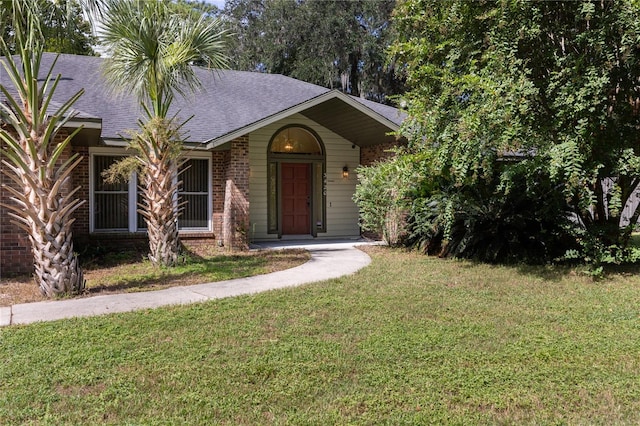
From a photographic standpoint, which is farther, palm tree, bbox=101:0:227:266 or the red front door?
the red front door

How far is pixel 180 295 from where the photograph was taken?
665 centimetres

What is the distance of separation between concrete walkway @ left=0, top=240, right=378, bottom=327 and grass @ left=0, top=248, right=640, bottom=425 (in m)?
0.43

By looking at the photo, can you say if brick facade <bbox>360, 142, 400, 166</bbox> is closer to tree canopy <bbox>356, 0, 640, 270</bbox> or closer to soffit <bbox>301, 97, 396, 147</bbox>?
soffit <bbox>301, 97, 396, 147</bbox>

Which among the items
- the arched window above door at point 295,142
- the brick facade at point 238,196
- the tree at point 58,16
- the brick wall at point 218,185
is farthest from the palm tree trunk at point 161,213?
the arched window above door at point 295,142

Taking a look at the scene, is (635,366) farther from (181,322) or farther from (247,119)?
(247,119)

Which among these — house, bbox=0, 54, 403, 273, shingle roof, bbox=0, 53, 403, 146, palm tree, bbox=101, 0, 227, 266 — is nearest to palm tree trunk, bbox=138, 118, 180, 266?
palm tree, bbox=101, 0, 227, 266

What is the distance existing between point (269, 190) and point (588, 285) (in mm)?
8420

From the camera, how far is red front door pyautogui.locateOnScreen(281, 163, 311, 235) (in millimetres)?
13797

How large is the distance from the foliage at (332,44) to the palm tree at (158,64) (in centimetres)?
1889

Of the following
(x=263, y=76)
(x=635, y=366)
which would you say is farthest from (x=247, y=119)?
(x=635, y=366)

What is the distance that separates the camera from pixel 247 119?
495 inches

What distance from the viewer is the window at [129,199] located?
36.3 ft

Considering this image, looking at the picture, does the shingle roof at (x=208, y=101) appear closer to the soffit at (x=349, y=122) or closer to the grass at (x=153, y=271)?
the soffit at (x=349, y=122)

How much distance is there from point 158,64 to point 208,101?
5284 mm
